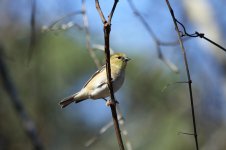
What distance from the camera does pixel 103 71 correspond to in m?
4.32

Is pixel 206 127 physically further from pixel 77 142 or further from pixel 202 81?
pixel 77 142

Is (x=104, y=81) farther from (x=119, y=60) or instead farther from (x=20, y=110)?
(x=20, y=110)

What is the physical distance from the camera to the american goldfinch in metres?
4.10

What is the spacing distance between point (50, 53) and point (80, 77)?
90cm

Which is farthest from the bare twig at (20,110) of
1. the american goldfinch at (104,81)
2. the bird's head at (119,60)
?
the bird's head at (119,60)

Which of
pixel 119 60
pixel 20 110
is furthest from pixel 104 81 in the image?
Answer: pixel 20 110

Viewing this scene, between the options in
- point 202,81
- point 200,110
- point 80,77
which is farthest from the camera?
point 80,77

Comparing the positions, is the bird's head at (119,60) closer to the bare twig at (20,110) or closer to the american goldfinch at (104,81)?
the american goldfinch at (104,81)

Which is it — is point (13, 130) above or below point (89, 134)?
above

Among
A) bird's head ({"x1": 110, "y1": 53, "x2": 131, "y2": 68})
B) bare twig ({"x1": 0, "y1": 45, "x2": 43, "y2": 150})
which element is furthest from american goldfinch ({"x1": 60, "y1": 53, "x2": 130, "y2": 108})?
bare twig ({"x1": 0, "y1": 45, "x2": 43, "y2": 150})

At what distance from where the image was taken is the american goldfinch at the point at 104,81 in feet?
13.5

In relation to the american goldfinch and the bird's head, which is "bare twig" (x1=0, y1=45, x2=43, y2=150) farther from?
the bird's head

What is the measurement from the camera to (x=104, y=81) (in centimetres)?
427

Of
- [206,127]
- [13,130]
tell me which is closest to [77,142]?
[13,130]
